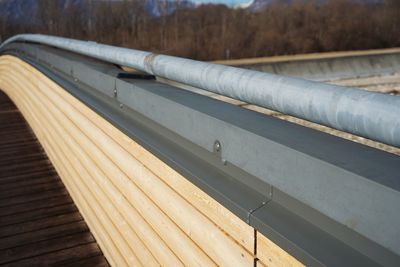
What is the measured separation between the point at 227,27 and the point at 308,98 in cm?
4378

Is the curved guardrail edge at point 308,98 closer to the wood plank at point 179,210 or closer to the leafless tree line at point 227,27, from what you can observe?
the wood plank at point 179,210

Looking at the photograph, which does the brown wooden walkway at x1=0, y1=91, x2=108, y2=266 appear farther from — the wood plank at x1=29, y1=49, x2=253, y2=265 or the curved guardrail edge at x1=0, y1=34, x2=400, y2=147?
the curved guardrail edge at x1=0, y1=34, x2=400, y2=147

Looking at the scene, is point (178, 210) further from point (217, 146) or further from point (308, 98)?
point (308, 98)

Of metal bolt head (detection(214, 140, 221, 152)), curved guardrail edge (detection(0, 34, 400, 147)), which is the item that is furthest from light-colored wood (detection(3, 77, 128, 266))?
curved guardrail edge (detection(0, 34, 400, 147))

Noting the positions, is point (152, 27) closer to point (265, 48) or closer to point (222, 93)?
point (265, 48)

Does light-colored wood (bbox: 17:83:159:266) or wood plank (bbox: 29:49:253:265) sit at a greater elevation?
wood plank (bbox: 29:49:253:265)

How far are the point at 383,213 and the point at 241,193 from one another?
573mm

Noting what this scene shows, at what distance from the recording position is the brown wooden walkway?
11.5 feet

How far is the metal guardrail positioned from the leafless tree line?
34799mm

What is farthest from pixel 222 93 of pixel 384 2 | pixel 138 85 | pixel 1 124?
pixel 384 2

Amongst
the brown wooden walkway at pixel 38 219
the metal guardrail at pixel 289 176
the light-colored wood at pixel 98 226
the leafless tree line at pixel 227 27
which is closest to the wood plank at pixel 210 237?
the metal guardrail at pixel 289 176

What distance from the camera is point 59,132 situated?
502cm

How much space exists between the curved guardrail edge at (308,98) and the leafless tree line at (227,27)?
115 ft

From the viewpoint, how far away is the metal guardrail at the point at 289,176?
0.97 metres
